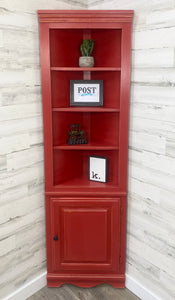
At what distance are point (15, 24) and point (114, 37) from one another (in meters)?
0.68

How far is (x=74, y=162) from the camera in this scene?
7.91 ft

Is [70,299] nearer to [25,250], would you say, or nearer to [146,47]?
[25,250]

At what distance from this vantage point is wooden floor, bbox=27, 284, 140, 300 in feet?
7.37

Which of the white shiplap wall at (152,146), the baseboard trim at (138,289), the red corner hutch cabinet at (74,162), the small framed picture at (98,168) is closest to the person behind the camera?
the white shiplap wall at (152,146)

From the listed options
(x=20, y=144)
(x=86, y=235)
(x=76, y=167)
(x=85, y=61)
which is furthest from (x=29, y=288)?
(x=85, y=61)

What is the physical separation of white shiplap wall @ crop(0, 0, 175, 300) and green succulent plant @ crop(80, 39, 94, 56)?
28 cm

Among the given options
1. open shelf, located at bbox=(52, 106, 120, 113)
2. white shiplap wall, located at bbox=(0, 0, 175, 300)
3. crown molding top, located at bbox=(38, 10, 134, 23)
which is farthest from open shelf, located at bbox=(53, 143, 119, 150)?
crown molding top, located at bbox=(38, 10, 134, 23)

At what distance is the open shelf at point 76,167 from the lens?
2.26 m

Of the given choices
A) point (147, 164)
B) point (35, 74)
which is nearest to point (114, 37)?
point (35, 74)

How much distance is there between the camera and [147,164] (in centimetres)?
202

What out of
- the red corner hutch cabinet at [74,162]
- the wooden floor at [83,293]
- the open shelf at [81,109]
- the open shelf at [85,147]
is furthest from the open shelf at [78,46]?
the wooden floor at [83,293]

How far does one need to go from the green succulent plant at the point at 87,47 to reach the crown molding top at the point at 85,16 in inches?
7.5

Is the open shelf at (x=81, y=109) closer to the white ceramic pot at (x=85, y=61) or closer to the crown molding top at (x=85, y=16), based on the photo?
the white ceramic pot at (x=85, y=61)

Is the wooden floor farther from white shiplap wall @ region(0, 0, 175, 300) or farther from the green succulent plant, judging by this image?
the green succulent plant
